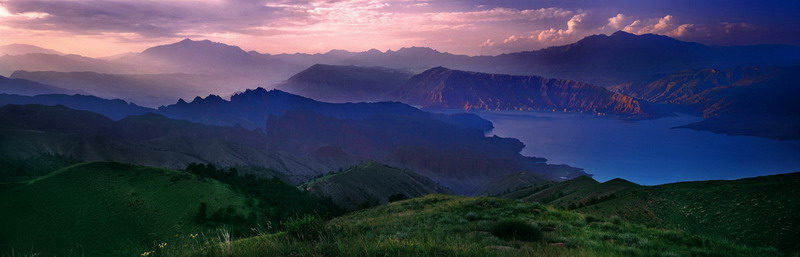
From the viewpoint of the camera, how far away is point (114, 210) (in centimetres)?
3425

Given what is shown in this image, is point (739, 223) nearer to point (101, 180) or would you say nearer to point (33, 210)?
point (33, 210)

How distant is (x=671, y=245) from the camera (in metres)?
9.65

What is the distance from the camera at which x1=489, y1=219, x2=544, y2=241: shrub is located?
30.9 feet

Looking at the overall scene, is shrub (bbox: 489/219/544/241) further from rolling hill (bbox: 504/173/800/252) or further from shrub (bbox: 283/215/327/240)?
rolling hill (bbox: 504/173/800/252)

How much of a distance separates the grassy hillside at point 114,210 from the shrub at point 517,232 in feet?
65.8

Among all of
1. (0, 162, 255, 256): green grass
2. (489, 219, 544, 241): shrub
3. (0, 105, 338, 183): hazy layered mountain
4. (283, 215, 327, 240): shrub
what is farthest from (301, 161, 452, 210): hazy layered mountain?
(283, 215, 327, 240): shrub

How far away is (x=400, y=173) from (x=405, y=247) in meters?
144

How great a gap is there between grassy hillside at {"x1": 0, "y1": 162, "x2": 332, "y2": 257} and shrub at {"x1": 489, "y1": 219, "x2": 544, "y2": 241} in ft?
65.8

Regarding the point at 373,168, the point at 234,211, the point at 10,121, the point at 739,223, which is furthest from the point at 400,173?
the point at 10,121

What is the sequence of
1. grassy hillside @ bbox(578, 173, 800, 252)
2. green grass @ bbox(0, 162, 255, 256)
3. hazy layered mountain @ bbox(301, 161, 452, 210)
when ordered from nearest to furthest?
1. grassy hillside @ bbox(578, 173, 800, 252)
2. green grass @ bbox(0, 162, 255, 256)
3. hazy layered mountain @ bbox(301, 161, 452, 210)

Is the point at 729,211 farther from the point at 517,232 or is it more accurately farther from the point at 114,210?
the point at 114,210

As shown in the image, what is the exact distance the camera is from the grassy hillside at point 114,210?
28266 mm

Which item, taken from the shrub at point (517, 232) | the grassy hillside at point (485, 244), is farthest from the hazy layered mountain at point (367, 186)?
the shrub at point (517, 232)

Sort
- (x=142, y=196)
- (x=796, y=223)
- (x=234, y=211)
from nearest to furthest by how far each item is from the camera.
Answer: (x=796, y=223), (x=142, y=196), (x=234, y=211)
